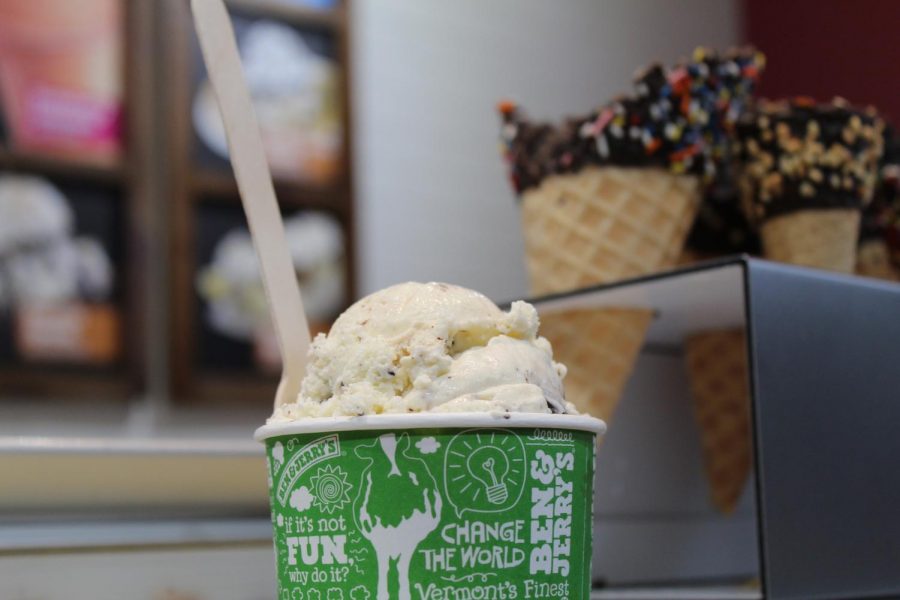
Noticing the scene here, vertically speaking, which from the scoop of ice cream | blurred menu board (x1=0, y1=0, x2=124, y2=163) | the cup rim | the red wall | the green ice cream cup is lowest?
the green ice cream cup

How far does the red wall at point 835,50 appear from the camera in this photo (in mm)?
3164

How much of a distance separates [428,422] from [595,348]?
27.2 inches

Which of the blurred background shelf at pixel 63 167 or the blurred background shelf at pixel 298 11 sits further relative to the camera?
the blurred background shelf at pixel 298 11

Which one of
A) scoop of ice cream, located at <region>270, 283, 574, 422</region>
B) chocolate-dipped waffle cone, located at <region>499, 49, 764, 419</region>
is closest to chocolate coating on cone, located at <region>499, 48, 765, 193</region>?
chocolate-dipped waffle cone, located at <region>499, 49, 764, 419</region>

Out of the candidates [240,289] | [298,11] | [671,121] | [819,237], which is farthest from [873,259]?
[298,11]

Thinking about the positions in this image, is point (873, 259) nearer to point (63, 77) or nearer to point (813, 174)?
point (813, 174)

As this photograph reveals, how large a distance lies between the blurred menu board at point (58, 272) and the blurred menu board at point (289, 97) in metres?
0.38

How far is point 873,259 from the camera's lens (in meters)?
1.54

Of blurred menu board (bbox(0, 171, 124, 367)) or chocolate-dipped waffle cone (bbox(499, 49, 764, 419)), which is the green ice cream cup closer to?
chocolate-dipped waffle cone (bbox(499, 49, 764, 419))

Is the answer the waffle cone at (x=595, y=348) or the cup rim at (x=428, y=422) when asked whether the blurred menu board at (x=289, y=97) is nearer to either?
the waffle cone at (x=595, y=348)

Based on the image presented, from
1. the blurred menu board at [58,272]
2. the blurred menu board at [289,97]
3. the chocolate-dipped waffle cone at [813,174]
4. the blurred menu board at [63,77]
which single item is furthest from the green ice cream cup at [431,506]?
the blurred menu board at [289,97]

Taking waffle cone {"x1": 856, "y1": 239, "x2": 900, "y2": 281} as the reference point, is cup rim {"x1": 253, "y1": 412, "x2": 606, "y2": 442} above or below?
below

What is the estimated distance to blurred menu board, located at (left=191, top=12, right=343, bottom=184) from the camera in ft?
9.24

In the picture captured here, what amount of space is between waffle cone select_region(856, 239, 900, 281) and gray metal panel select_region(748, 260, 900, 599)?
274mm
